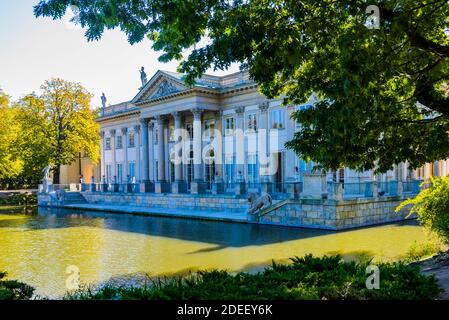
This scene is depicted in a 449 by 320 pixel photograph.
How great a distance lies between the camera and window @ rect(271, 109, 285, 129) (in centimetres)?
2978

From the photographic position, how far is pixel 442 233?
408 inches

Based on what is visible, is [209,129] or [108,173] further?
[108,173]

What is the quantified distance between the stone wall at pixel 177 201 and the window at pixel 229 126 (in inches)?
266

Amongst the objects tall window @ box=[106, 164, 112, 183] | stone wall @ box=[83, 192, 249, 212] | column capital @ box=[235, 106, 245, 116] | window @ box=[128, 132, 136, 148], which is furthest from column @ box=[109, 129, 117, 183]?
column capital @ box=[235, 106, 245, 116]

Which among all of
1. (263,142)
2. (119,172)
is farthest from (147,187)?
(119,172)

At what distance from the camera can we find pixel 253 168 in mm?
32000

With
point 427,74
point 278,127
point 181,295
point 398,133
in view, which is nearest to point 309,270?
point 181,295

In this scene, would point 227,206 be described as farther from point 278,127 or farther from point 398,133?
point 398,133

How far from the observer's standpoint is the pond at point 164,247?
11.5m

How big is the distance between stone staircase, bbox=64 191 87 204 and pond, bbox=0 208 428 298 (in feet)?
59.2

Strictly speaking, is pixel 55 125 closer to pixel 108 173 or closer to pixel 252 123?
pixel 108 173

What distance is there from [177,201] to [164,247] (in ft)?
50.8

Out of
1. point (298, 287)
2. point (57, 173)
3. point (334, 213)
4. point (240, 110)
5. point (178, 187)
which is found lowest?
point (334, 213)

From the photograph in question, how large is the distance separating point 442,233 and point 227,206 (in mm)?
16896
